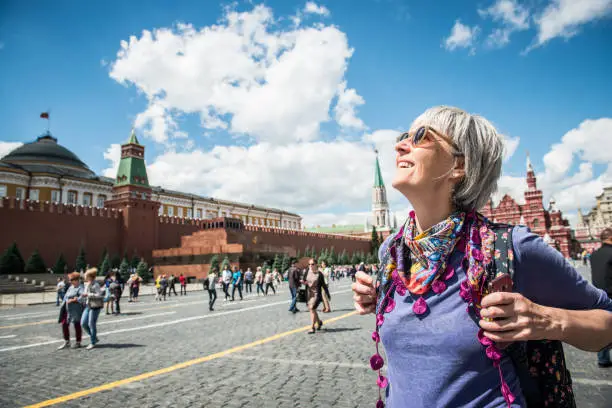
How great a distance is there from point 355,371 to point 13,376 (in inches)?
172

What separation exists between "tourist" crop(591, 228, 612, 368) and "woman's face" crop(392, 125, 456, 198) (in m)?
4.28

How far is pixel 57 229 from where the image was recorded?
32.5 m

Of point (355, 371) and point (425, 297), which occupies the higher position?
point (425, 297)

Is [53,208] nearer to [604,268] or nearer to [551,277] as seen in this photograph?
[604,268]

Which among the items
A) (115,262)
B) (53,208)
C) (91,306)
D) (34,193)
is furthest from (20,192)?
(91,306)

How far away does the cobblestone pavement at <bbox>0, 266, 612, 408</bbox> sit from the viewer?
3828 mm

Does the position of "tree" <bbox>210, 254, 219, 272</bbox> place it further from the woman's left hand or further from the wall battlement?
the woman's left hand

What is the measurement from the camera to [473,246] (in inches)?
44.9

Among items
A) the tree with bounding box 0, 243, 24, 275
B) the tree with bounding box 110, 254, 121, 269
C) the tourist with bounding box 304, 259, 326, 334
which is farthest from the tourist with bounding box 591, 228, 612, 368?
the tree with bounding box 110, 254, 121, 269

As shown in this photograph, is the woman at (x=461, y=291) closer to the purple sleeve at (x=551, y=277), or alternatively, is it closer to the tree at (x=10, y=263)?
the purple sleeve at (x=551, y=277)

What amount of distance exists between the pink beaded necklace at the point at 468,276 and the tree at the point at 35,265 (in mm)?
33004

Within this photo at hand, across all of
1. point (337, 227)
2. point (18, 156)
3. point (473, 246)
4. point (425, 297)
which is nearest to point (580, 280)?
point (473, 246)

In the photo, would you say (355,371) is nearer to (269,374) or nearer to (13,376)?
(269,374)

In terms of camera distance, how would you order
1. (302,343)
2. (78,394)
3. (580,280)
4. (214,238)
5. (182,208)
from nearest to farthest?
(580,280) < (78,394) < (302,343) < (214,238) < (182,208)
